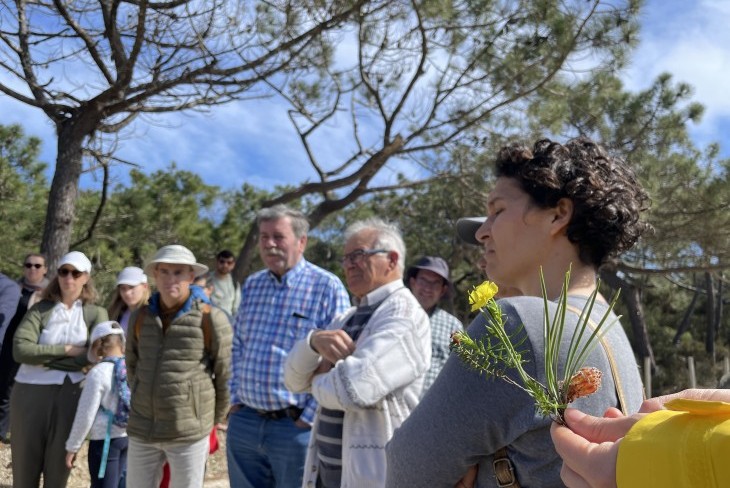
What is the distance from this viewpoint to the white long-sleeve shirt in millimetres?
4066

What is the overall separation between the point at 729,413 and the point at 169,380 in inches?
123

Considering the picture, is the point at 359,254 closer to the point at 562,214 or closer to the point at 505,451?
the point at 562,214

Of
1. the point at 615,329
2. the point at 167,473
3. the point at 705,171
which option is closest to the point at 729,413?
the point at 615,329

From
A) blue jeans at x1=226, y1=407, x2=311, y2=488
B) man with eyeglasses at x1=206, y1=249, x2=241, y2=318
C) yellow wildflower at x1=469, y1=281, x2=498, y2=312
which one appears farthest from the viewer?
man with eyeglasses at x1=206, y1=249, x2=241, y2=318

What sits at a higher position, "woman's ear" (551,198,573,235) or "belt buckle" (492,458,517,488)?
"woman's ear" (551,198,573,235)

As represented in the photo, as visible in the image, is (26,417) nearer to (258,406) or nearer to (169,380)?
(169,380)

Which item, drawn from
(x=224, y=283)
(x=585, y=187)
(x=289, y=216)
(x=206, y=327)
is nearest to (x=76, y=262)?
(x=206, y=327)

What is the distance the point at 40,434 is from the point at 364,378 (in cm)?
275

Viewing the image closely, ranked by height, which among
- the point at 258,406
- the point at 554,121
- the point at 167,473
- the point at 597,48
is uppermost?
the point at 597,48

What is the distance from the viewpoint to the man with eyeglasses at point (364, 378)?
2398 millimetres

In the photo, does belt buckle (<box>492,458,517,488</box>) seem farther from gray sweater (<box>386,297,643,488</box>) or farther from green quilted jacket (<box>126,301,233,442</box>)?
green quilted jacket (<box>126,301,233,442</box>)

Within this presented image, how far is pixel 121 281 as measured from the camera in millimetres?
4727

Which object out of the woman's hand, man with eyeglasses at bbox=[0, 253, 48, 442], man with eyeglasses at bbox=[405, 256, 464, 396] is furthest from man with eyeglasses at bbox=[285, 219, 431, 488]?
man with eyeglasses at bbox=[0, 253, 48, 442]

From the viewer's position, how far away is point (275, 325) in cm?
349
